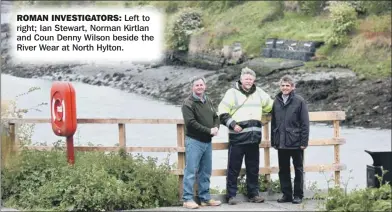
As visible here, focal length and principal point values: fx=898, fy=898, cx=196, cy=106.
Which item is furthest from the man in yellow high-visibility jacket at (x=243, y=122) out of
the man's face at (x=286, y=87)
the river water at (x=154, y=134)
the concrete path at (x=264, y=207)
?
the river water at (x=154, y=134)

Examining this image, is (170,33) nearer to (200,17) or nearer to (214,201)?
(200,17)

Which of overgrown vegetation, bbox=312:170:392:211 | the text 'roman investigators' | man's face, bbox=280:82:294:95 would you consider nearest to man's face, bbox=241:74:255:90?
man's face, bbox=280:82:294:95

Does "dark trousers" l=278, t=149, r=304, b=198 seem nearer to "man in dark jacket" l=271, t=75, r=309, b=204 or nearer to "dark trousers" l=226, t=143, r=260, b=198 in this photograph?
"man in dark jacket" l=271, t=75, r=309, b=204

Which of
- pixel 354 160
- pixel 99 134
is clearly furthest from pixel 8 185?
pixel 99 134

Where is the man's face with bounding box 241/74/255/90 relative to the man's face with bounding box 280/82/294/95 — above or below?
above

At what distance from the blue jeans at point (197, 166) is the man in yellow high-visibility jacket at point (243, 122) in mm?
333

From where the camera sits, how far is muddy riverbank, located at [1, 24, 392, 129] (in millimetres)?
39562

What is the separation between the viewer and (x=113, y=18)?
13.2 metres

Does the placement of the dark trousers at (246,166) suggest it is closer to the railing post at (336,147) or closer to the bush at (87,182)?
the bush at (87,182)

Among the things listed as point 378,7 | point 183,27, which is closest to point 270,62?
point 378,7

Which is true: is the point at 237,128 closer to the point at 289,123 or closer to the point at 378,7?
the point at 289,123

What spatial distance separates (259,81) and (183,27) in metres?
19.0

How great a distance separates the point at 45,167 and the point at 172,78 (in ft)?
158

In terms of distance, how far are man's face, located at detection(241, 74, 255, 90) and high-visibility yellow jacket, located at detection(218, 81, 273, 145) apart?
7 centimetres
